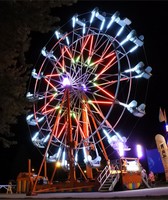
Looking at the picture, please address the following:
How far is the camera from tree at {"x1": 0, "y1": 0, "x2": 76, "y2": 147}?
8797 millimetres

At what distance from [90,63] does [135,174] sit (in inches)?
321

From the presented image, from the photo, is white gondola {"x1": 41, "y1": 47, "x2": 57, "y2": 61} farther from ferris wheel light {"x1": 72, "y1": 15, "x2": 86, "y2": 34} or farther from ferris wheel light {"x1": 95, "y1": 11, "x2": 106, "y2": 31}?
ferris wheel light {"x1": 95, "y1": 11, "x2": 106, "y2": 31}

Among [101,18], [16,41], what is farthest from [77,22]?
[16,41]

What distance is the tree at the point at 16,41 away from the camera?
8.80m

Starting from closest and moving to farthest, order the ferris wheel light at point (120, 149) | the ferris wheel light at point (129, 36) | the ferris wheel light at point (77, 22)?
1. the ferris wheel light at point (120, 149)
2. the ferris wheel light at point (129, 36)
3. the ferris wheel light at point (77, 22)

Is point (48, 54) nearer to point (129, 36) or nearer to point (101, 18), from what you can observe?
point (101, 18)

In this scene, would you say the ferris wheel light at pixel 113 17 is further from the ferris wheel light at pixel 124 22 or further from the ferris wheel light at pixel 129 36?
the ferris wheel light at pixel 129 36

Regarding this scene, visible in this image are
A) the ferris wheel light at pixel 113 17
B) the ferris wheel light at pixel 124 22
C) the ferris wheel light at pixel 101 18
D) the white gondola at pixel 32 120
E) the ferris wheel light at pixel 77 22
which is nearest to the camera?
the ferris wheel light at pixel 124 22

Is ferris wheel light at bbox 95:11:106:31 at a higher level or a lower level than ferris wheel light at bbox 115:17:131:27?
higher

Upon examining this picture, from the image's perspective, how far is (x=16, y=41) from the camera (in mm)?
9594

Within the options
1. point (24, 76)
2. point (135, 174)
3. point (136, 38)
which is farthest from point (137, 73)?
point (24, 76)

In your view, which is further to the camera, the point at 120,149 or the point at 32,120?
the point at 32,120

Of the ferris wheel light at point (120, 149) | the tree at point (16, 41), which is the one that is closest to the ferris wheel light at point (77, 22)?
the ferris wheel light at point (120, 149)

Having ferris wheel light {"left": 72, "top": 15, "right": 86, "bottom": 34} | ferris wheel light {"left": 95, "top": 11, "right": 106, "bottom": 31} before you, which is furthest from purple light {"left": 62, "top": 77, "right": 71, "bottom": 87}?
ferris wheel light {"left": 95, "top": 11, "right": 106, "bottom": 31}
